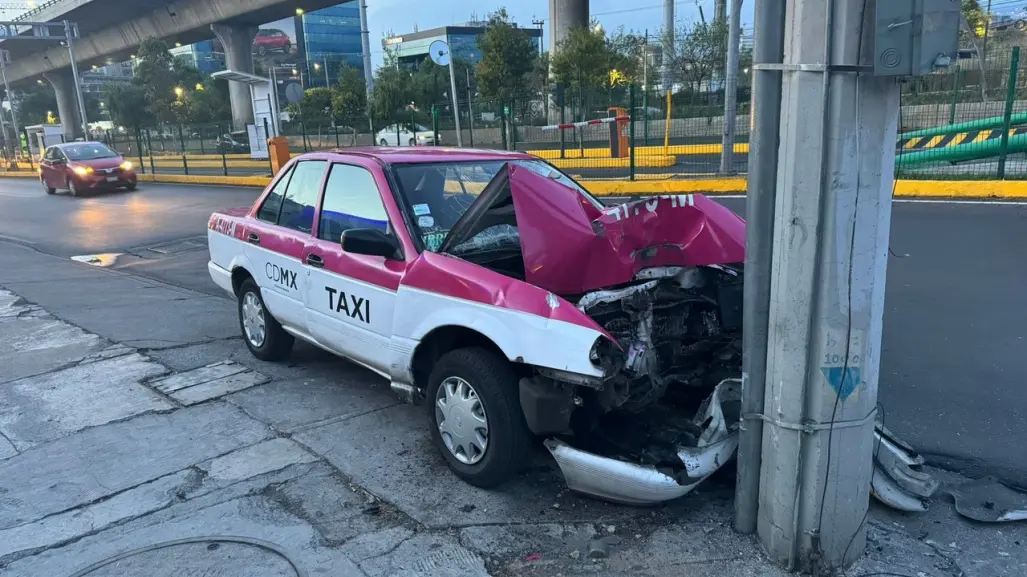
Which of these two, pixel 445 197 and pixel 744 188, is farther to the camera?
pixel 744 188

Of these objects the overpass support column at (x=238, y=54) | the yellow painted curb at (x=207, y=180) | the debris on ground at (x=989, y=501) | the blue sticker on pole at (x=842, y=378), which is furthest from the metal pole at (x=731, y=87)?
the overpass support column at (x=238, y=54)

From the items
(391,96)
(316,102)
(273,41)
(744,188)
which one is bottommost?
(744,188)

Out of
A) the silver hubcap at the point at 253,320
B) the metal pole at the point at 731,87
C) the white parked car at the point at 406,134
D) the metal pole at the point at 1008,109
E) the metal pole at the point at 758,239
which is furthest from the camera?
the white parked car at the point at 406,134

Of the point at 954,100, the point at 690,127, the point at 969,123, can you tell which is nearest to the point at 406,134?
the point at 690,127

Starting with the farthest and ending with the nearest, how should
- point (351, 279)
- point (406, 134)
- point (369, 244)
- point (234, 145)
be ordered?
point (234, 145)
point (406, 134)
point (351, 279)
point (369, 244)

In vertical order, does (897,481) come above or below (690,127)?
below

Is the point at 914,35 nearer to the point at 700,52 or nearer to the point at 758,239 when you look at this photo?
the point at 758,239

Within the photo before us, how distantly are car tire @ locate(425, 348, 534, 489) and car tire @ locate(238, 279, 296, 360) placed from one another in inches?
89.7

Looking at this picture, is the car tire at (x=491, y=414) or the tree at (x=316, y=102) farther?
the tree at (x=316, y=102)

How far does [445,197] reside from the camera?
4.46 m

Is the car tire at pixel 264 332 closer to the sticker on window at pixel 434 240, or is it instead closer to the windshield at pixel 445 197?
the windshield at pixel 445 197

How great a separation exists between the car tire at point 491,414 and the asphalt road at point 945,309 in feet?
7.34

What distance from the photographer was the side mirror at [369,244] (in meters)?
3.92

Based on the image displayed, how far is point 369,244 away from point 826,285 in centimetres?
235
